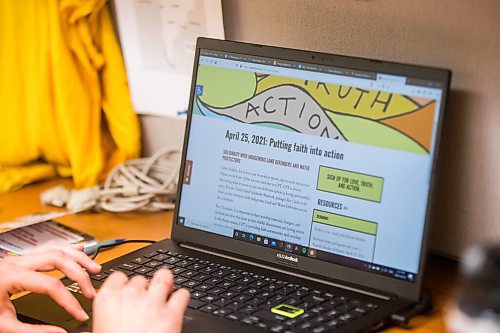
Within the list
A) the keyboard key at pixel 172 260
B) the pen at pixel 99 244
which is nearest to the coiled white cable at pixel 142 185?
the pen at pixel 99 244

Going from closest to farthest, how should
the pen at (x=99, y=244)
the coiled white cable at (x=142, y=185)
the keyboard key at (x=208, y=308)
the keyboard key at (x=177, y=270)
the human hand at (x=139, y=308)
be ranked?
the human hand at (x=139, y=308)
the keyboard key at (x=208, y=308)
the keyboard key at (x=177, y=270)
the pen at (x=99, y=244)
the coiled white cable at (x=142, y=185)

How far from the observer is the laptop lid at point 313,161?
1.03 m

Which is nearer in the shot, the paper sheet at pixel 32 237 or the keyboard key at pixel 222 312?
the keyboard key at pixel 222 312

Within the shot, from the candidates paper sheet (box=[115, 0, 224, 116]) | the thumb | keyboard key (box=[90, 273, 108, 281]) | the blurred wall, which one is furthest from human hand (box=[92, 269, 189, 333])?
paper sheet (box=[115, 0, 224, 116])

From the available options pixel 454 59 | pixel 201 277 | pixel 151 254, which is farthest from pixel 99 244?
pixel 454 59

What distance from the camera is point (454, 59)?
1.09 meters

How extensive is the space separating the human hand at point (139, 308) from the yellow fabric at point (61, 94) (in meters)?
0.54

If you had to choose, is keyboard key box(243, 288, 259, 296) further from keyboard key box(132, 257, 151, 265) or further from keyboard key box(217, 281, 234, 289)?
keyboard key box(132, 257, 151, 265)

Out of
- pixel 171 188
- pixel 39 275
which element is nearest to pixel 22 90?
pixel 171 188

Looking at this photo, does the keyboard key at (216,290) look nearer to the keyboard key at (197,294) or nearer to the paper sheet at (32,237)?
the keyboard key at (197,294)

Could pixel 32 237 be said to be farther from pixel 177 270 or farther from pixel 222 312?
pixel 222 312

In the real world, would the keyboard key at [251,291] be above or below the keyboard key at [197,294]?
above

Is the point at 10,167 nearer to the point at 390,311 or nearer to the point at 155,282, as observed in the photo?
the point at 155,282

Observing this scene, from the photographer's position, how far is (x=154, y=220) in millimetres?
1352
